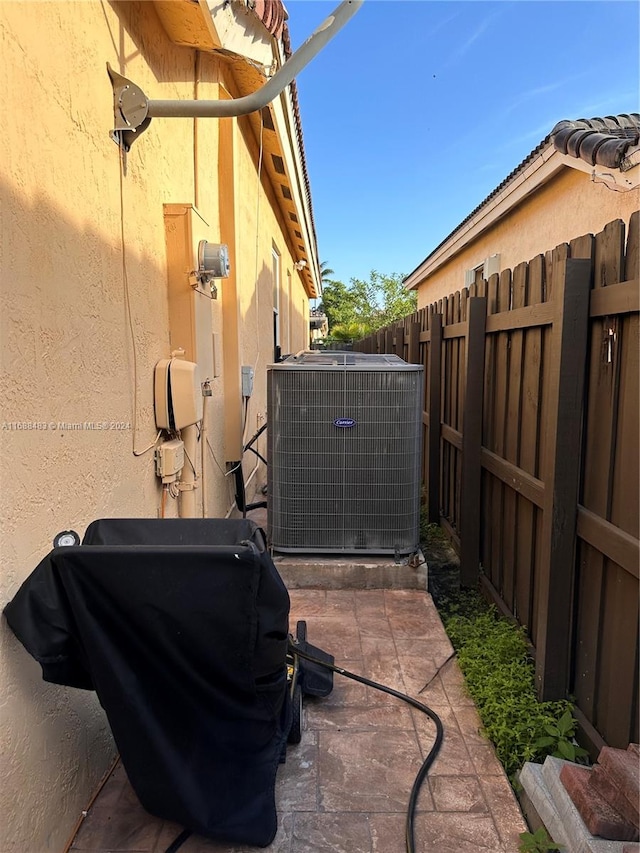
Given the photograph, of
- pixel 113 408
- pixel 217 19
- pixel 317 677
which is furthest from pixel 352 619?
pixel 217 19

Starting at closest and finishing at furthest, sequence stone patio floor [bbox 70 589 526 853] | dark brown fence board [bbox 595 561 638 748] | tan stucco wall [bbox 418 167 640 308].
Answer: stone patio floor [bbox 70 589 526 853]
dark brown fence board [bbox 595 561 638 748]
tan stucco wall [bbox 418 167 640 308]

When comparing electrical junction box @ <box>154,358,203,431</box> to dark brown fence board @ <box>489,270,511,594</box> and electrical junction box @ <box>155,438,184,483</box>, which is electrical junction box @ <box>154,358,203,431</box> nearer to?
electrical junction box @ <box>155,438,184,483</box>

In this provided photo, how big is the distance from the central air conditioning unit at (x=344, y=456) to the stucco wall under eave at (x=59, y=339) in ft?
4.33

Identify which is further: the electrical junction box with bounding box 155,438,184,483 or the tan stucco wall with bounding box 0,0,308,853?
the electrical junction box with bounding box 155,438,184,483

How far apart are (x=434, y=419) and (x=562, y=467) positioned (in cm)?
303

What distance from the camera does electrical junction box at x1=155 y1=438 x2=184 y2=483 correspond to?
283 cm

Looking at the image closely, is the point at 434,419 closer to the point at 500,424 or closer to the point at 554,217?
the point at 500,424

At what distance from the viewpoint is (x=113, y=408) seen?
87.1 inches

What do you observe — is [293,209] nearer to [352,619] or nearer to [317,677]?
[352,619]

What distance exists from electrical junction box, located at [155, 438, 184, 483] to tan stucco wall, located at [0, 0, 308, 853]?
2.6 inches

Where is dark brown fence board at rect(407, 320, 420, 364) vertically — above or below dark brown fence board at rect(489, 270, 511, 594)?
above

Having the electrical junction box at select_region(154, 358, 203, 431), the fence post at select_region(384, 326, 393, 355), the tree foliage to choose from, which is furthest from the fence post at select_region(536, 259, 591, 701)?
the tree foliage

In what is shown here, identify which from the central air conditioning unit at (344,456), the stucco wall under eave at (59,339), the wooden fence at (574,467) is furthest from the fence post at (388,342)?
the stucco wall under eave at (59,339)

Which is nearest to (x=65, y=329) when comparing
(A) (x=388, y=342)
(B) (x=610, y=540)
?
(B) (x=610, y=540)
